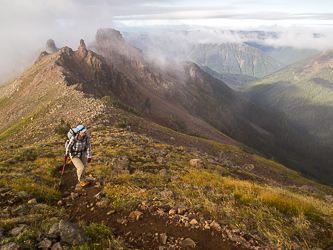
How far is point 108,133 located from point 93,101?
1495 centimetres

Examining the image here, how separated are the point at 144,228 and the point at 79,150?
605cm

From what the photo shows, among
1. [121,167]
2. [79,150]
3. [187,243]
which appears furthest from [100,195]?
[187,243]

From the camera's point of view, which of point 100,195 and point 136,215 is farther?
point 100,195

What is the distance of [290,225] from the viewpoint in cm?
654

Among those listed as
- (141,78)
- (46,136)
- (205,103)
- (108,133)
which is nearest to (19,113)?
(46,136)

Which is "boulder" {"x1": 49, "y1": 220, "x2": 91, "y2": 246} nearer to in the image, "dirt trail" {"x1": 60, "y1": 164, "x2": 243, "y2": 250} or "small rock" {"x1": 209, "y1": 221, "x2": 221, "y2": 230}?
"dirt trail" {"x1": 60, "y1": 164, "x2": 243, "y2": 250}

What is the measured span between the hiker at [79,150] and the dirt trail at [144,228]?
5.46 ft

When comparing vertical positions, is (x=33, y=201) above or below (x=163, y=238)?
above

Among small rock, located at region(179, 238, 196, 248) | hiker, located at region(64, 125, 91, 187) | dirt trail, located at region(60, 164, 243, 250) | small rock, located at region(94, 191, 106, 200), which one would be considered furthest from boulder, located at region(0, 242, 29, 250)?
hiker, located at region(64, 125, 91, 187)

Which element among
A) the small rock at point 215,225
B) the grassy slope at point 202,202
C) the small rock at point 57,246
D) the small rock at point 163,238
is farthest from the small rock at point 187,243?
the small rock at point 57,246

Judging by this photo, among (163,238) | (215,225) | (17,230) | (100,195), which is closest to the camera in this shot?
(17,230)

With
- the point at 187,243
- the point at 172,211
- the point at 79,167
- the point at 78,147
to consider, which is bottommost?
the point at 172,211

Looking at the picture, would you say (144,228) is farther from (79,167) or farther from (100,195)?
(79,167)

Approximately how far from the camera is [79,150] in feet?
33.0
